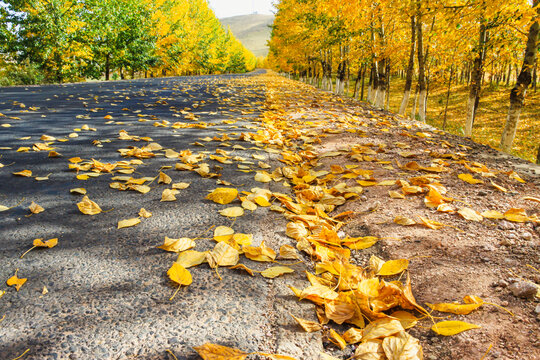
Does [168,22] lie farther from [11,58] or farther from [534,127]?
[534,127]

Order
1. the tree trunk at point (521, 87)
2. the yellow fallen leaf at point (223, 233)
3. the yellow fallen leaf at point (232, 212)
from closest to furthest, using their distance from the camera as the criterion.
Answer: the yellow fallen leaf at point (223, 233), the yellow fallen leaf at point (232, 212), the tree trunk at point (521, 87)

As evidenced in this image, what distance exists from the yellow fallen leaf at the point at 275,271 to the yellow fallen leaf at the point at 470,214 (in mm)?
1078

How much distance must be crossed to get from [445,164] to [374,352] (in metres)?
2.18

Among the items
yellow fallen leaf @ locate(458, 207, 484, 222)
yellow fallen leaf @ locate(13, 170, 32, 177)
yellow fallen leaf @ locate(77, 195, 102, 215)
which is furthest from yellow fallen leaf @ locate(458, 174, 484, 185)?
yellow fallen leaf @ locate(13, 170, 32, 177)

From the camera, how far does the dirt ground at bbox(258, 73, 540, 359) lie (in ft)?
3.05

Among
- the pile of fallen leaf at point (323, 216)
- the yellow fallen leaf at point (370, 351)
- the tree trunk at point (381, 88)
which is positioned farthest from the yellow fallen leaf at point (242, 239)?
the tree trunk at point (381, 88)

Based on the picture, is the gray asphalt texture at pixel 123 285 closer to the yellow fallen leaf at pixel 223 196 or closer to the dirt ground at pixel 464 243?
the yellow fallen leaf at pixel 223 196

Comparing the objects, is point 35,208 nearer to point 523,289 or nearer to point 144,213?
point 144,213

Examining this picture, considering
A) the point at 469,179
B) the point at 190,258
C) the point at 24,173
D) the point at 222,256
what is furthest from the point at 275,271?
the point at 24,173

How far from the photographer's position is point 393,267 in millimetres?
1281

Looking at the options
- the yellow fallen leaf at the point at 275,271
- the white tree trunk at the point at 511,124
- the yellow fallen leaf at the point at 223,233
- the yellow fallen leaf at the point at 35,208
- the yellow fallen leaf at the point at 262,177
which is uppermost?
the white tree trunk at the point at 511,124

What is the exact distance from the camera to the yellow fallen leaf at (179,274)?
1128 millimetres

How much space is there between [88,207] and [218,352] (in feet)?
4.21

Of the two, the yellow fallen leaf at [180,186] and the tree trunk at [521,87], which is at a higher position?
the tree trunk at [521,87]
